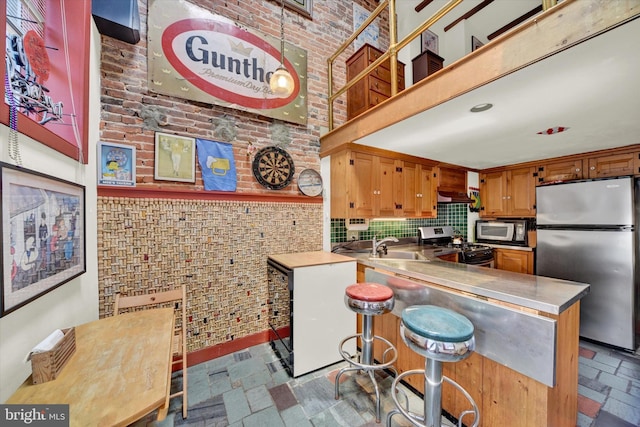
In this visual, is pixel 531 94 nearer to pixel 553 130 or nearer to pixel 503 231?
pixel 553 130

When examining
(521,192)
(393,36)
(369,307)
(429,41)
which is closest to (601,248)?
(521,192)

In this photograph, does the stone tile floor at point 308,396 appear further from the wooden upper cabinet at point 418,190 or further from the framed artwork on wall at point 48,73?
the wooden upper cabinet at point 418,190

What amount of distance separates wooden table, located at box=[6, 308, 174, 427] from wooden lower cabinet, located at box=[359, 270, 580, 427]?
173cm

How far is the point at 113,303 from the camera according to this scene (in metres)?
1.90

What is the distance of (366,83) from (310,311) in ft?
9.41

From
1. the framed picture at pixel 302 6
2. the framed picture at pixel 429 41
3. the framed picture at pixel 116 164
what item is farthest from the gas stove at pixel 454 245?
the framed picture at pixel 116 164

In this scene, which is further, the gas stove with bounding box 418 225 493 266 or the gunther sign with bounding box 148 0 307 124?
the gas stove with bounding box 418 225 493 266

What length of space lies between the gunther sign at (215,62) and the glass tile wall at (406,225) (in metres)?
1.50

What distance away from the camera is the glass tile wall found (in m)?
3.08

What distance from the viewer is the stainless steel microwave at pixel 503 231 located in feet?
11.9

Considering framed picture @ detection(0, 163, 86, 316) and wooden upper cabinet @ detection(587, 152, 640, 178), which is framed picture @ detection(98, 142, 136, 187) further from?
wooden upper cabinet @ detection(587, 152, 640, 178)

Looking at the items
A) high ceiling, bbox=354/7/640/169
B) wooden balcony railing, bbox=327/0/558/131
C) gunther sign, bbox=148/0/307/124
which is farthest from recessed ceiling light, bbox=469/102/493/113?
gunther sign, bbox=148/0/307/124

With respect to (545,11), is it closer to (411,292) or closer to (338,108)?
(411,292)

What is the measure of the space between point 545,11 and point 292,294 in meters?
2.37
